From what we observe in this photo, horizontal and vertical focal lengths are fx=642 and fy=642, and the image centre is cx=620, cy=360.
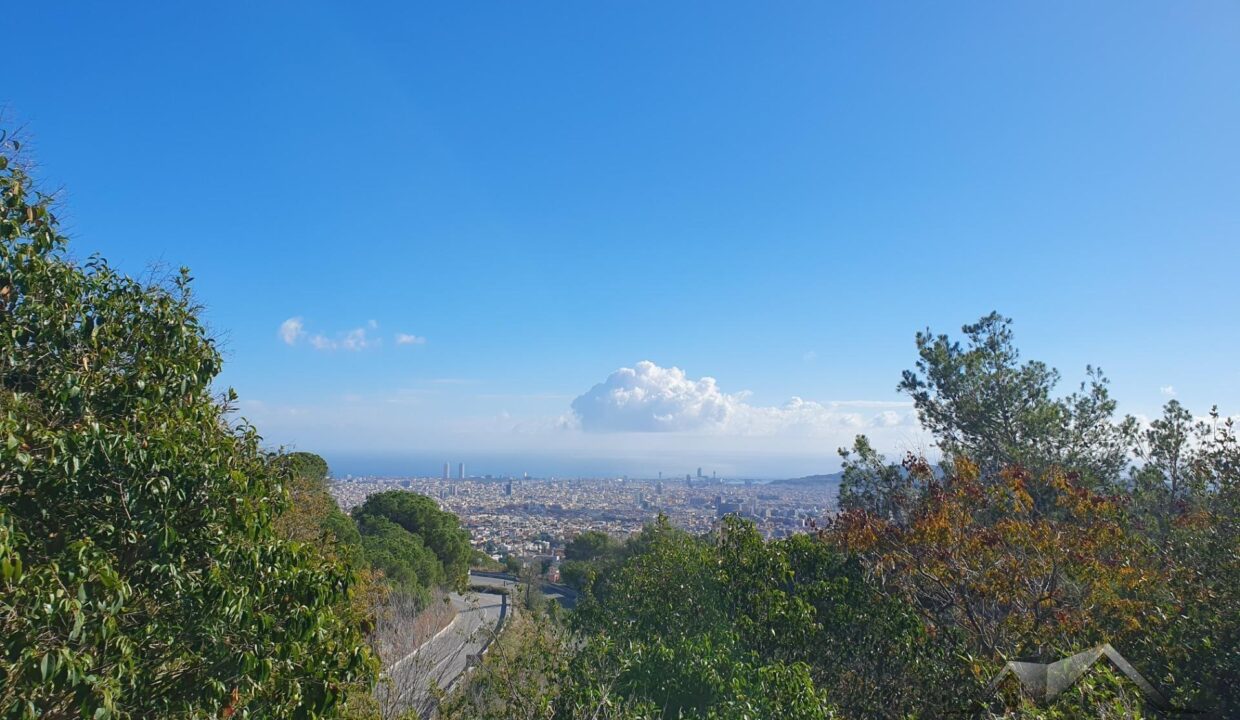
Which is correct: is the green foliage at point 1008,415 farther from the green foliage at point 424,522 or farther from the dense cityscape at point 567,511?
the green foliage at point 424,522

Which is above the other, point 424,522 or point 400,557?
point 424,522

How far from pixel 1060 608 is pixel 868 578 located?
7.03 feet

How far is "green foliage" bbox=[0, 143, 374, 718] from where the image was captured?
2.79m

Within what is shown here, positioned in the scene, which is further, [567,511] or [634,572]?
[567,511]

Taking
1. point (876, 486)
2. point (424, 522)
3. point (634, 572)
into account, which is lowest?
point (424, 522)

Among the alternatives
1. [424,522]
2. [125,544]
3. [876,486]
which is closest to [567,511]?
[424,522]

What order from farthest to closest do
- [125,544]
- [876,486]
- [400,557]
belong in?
[400,557] < [876,486] < [125,544]

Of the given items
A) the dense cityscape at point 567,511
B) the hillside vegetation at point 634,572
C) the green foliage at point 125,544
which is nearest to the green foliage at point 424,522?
the dense cityscape at point 567,511

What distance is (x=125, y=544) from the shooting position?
3.38 meters

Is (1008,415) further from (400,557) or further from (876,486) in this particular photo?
(400,557)

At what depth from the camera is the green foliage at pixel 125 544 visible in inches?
110

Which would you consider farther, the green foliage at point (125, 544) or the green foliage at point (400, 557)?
the green foliage at point (400, 557)

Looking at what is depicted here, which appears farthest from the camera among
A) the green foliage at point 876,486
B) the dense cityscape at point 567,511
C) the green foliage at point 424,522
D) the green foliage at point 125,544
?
the dense cityscape at point 567,511

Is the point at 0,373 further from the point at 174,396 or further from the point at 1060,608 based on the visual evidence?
the point at 1060,608
